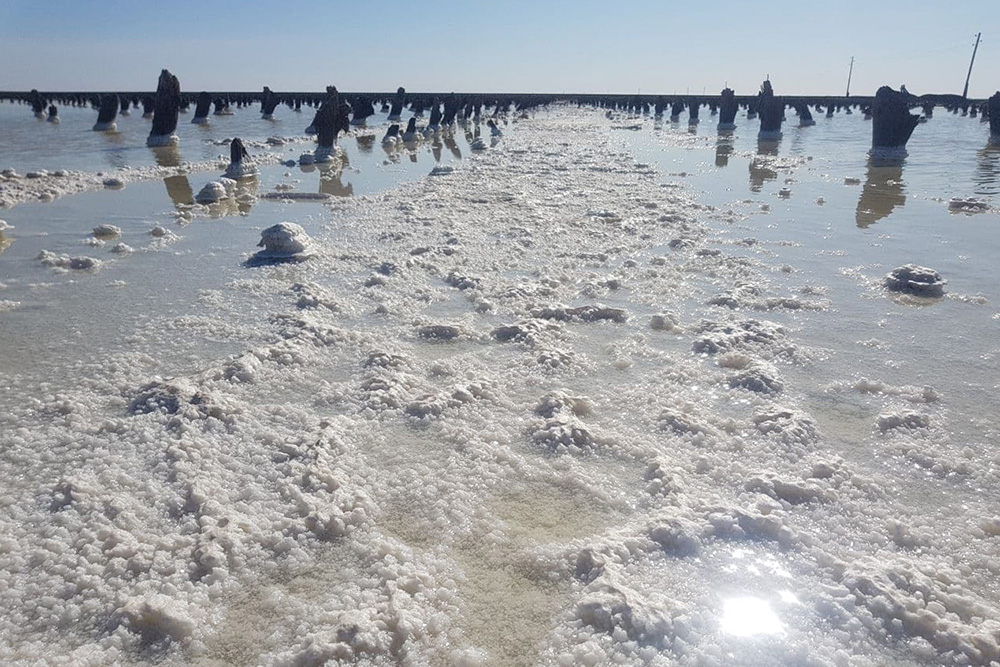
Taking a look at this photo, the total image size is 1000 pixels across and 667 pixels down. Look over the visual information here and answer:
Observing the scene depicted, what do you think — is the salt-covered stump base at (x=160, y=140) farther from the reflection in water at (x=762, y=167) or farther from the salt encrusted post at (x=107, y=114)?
the reflection in water at (x=762, y=167)

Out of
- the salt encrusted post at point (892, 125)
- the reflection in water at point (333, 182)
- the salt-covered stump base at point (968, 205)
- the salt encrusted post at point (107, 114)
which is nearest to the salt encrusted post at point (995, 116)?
the salt encrusted post at point (892, 125)

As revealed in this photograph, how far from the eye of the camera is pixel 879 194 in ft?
42.9

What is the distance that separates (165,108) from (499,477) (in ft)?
90.6

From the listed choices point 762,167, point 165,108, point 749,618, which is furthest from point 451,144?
point 749,618

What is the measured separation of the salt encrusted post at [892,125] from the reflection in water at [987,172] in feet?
7.88

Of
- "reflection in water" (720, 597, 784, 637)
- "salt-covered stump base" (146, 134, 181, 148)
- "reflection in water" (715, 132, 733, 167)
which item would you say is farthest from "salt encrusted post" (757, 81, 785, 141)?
"reflection in water" (720, 597, 784, 637)

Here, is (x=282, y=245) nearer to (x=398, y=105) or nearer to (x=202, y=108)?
(x=202, y=108)

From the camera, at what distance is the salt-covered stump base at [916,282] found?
20.4 ft

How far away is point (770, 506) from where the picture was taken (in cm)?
299

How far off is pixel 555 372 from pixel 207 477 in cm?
247

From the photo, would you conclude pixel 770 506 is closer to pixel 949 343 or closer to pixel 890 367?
pixel 890 367

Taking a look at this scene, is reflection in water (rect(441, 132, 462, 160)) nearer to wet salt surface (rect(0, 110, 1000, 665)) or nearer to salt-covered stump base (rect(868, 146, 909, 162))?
salt-covered stump base (rect(868, 146, 909, 162))

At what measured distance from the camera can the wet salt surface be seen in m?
2.31

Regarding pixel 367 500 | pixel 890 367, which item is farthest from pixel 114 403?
pixel 890 367
